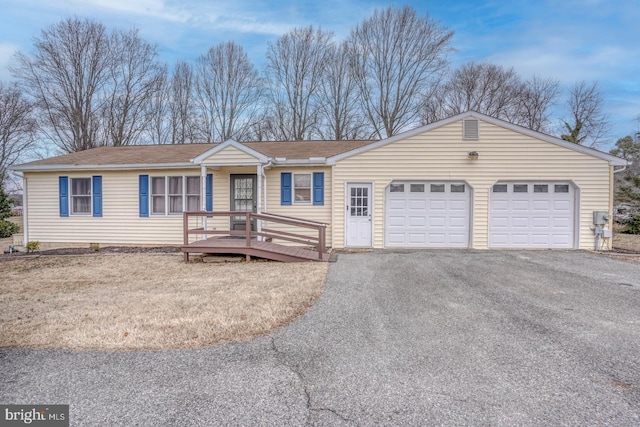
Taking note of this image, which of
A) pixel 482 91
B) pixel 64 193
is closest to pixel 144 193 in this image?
pixel 64 193

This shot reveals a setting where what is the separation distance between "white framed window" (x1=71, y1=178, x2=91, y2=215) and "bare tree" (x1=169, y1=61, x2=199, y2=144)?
504 inches

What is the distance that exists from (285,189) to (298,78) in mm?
14553

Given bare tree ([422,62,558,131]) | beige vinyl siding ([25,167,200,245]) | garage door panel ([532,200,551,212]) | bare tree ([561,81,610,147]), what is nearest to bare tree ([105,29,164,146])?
beige vinyl siding ([25,167,200,245])

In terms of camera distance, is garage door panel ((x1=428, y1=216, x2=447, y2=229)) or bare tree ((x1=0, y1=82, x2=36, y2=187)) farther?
bare tree ((x1=0, y1=82, x2=36, y2=187))

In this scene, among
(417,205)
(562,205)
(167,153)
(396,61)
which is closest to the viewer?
(562,205)

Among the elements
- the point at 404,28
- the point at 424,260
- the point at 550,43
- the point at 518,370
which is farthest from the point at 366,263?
the point at 404,28

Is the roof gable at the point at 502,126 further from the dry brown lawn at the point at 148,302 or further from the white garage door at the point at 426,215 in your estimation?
the dry brown lawn at the point at 148,302

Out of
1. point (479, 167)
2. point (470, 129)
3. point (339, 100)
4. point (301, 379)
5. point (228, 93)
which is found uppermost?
point (228, 93)

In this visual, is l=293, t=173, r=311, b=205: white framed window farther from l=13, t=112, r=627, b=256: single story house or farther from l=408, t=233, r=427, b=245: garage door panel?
l=408, t=233, r=427, b=245: garage door panel

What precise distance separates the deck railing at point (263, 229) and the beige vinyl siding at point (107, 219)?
1.41 m

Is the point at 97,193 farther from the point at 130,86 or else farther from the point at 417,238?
the point at 130,86

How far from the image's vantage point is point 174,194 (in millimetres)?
11375

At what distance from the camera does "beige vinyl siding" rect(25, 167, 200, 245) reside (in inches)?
448

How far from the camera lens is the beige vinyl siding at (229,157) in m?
10.1
